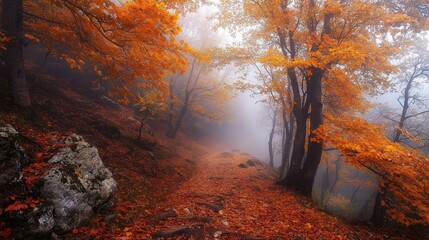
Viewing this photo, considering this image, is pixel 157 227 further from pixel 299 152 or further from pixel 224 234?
pixel 299 152

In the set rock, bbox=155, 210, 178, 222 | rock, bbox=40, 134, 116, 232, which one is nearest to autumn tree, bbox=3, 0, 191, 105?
rock, bbox=40, 134, 116, 232

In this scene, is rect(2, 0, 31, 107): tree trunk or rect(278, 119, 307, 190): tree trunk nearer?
rect(2, 0, 31, 107): tree trunk

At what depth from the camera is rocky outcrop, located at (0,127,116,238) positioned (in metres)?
4.02

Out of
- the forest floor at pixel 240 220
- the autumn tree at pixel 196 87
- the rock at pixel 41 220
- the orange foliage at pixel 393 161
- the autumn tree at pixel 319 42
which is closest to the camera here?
the rock at pixel 41 220

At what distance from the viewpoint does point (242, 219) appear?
6.70 meters

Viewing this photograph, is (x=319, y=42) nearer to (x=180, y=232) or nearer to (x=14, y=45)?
(x=180, y=232)

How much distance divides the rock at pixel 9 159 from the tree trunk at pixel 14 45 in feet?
14.0

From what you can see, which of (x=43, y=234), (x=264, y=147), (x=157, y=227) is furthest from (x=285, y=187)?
(x=264, y=147)

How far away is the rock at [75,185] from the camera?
180 inches

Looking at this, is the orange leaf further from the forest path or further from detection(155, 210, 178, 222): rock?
detection(155, 210, 178, 222): rock

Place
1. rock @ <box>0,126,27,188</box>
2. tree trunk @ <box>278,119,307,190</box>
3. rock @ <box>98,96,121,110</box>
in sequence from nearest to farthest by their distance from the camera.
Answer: rock @ <box>0,126,27,188</box> → tree trunk @ <box>278,119,307,190</box> → rock @ <box>98,96,121,110</box>

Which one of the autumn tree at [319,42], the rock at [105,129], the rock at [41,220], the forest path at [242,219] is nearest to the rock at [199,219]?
the forest path at [242,219]

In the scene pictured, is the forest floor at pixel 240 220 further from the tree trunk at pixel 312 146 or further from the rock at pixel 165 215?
the tree trunk at pixel 312 146

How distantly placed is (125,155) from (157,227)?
232 inches
